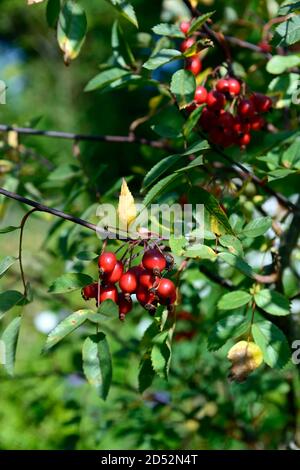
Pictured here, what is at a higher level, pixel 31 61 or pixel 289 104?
pixel 289 104

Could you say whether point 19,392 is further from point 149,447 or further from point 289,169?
point 289,169

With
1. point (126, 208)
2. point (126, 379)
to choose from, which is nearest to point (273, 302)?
point (126, 208)

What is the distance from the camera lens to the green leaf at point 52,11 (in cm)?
94

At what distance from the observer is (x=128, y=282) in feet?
2.33

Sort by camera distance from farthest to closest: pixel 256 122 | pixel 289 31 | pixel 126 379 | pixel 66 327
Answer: pixel 126 379, pixel 256 122, pixel 289 31, pixel 66 327

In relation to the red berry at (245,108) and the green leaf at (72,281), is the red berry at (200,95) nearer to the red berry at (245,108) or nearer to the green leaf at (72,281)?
the red berry at (245,108)

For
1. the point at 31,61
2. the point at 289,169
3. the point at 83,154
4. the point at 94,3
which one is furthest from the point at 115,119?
the point at 289,169

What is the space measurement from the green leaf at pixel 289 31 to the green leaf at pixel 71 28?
30 centimetres

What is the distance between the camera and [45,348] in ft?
2.16

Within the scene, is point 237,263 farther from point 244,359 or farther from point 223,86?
point 223,86

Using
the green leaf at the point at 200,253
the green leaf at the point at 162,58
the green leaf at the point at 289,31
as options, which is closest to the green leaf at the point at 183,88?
the green leaf at the point at 162,58

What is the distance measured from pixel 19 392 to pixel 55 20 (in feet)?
4.34

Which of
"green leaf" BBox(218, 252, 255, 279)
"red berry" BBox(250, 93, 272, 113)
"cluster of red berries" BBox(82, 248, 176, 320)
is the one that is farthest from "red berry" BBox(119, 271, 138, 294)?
"red berry" BBox(250, 93, 272, 113)

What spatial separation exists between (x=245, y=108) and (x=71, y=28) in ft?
1.00
